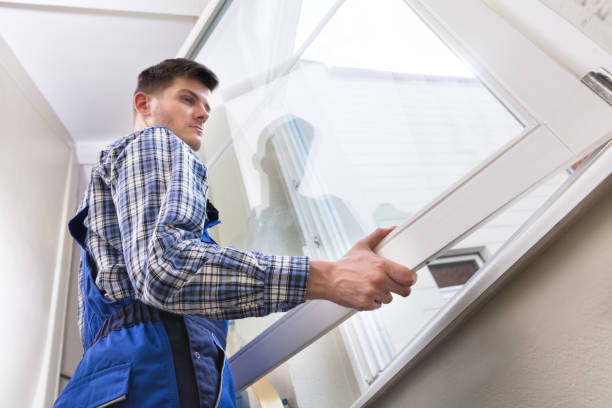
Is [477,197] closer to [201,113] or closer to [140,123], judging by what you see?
[201,113]

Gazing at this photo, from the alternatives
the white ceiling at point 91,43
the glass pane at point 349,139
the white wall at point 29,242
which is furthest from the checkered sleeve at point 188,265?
the white ceiling at point 91,43

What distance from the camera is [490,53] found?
562 millimetres

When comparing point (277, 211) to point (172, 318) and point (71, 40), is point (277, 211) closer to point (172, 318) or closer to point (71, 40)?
point (172, 318)

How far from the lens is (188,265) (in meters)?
0.53

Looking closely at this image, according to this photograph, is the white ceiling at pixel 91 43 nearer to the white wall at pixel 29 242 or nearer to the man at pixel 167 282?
the white wall at pixel 29 242

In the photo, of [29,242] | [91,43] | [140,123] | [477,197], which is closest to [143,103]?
[140,123]

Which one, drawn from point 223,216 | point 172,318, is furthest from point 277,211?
point 172,318

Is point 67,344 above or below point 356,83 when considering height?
above

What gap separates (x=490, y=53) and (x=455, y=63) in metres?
0.09

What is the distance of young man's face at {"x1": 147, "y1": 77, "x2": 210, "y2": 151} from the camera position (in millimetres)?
987

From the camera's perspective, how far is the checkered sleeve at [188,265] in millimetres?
521

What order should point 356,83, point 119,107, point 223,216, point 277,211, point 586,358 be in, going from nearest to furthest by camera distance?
point 586,358 < point 356,83 < point 277,211 < point 223,216 < point 119,107

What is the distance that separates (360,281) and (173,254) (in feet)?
0.91

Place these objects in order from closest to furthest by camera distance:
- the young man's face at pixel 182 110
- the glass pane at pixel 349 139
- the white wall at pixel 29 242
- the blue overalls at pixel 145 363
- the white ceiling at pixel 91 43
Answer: the blue overalls at pixel 145 363, the glass pane at pixel 349 139, the young man's face at pixel 182 110, the white wall at pixel 29 242, the white ceiling at pixel 91 43
